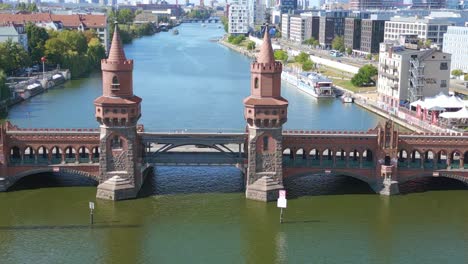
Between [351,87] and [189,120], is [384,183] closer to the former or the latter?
[189,120]

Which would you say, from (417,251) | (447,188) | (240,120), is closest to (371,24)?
(240,120)

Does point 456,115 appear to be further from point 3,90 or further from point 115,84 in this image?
point 3,90

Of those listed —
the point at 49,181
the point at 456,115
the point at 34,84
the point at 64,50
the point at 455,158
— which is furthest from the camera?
the point at 64,50

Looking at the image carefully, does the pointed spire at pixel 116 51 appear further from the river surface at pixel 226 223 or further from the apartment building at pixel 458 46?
the apartment building at pixel 458 46

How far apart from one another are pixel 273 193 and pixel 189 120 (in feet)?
115

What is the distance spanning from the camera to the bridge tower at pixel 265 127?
50.2 meters

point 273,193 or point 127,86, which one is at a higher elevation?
point 127,86

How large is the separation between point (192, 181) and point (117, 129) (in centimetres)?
881

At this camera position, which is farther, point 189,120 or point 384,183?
point 189,120

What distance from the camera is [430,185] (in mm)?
55312

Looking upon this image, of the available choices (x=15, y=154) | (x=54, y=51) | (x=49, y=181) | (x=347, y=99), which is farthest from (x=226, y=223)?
(x=54, y=51)

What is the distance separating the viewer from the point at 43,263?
4012 cm

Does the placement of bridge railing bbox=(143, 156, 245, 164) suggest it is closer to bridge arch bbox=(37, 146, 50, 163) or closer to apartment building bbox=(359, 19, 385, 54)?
bridge arch bbox=(37, 146, 50, 163)

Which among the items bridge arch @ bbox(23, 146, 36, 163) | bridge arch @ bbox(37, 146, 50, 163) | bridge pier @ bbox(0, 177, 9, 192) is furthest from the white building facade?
bridge pier @ bbox(0, 177, 9, 192)
